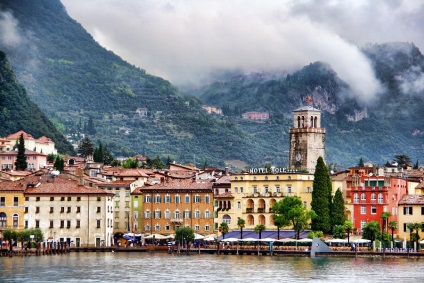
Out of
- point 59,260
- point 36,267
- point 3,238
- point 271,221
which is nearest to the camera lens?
point 36,267

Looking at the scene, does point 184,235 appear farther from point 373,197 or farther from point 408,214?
point 408,214

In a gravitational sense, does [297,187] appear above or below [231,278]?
above

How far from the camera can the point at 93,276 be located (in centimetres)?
13050

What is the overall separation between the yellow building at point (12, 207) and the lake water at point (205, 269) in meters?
17.4

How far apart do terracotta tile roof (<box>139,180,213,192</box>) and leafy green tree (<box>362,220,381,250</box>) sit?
2981cm

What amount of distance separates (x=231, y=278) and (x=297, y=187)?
2269 inches

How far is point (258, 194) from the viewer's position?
18712cm

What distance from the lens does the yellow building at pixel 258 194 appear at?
185m

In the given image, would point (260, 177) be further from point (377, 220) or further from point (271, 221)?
point (377, 220)

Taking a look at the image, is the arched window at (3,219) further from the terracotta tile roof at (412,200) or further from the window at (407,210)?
the window at (407,210)

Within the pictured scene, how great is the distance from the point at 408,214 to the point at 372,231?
9529mm

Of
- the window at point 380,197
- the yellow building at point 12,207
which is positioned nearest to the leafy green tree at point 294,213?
the window at point 380,197

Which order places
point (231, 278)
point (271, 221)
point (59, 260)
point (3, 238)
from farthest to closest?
point (271, 221) → point (3, 238) → point (59, 260) → point (231, 278)

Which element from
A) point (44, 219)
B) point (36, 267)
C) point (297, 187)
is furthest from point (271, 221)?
point (36, 267)
